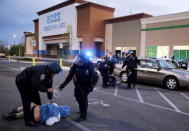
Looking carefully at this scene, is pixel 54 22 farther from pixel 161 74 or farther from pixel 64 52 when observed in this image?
pixel 161 74

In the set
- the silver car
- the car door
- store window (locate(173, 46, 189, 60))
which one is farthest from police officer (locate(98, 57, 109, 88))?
store window (locate(173, 46, 189, 60))

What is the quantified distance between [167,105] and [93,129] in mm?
3254

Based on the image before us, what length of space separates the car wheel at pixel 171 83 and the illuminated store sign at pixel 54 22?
3769 cm

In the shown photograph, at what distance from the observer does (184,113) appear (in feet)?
17.6

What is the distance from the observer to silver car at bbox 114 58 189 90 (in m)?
8.80

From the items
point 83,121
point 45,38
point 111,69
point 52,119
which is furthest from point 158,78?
point 45,38

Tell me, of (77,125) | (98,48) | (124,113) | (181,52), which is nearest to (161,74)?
(124,113)

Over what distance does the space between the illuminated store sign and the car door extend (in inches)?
1431

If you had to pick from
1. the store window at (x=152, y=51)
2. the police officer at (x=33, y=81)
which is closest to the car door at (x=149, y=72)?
the police officer at (x=33, y=81)

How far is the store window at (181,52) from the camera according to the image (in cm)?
2527

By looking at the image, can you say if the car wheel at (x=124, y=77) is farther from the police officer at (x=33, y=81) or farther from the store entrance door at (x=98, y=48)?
the store entrance door at (x=98, y=48)

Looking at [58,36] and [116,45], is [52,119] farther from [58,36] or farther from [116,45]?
[58,36]

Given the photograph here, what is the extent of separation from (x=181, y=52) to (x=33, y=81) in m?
26.1

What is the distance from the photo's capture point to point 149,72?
9.77 meters
